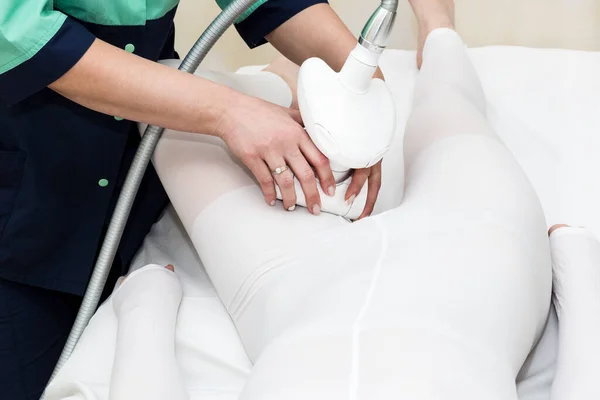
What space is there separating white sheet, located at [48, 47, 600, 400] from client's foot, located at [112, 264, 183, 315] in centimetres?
3

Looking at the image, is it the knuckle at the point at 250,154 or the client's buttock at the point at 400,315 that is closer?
the client's buttock at the point at 400,315

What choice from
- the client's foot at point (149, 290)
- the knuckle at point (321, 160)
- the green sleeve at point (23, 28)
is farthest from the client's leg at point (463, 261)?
the green sleeve at point (23, 28)

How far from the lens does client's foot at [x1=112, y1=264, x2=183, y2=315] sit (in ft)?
3.49

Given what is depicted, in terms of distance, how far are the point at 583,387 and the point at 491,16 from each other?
1413 millimetres

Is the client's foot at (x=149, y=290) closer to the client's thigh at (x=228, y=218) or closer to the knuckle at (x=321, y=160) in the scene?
the client's thigh at (x=228, y=218)

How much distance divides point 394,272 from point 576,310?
0.90 ft

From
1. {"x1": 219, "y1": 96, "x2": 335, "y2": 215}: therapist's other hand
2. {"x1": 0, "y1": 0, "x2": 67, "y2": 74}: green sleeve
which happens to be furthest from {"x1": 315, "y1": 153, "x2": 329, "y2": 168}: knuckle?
{"x1": 0, "y1": 0, "x2": 67, "y2": 74}: green sleeve

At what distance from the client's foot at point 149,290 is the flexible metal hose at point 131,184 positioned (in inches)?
2.0

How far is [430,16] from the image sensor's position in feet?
5.12

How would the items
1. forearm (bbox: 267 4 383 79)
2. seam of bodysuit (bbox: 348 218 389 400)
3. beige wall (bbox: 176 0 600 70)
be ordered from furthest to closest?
beige wall (bbox: 176 0 600 70) < forearm (bbox: 267 4 383 79) < seam of bodysuit (bbox: 348 218 389 400)

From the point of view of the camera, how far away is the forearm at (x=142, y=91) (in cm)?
100

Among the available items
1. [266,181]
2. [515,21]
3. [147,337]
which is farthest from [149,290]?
[515,21]

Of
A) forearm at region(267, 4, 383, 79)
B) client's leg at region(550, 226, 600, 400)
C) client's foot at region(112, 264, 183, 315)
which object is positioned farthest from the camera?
forearm at region(267, 4, 383, 79)

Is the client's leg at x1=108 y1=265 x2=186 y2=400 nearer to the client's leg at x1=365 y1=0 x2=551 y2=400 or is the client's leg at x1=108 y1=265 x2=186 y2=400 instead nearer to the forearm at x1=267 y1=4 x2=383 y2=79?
the client's leg at x1=365 y1=0 x2=551 y2=400
